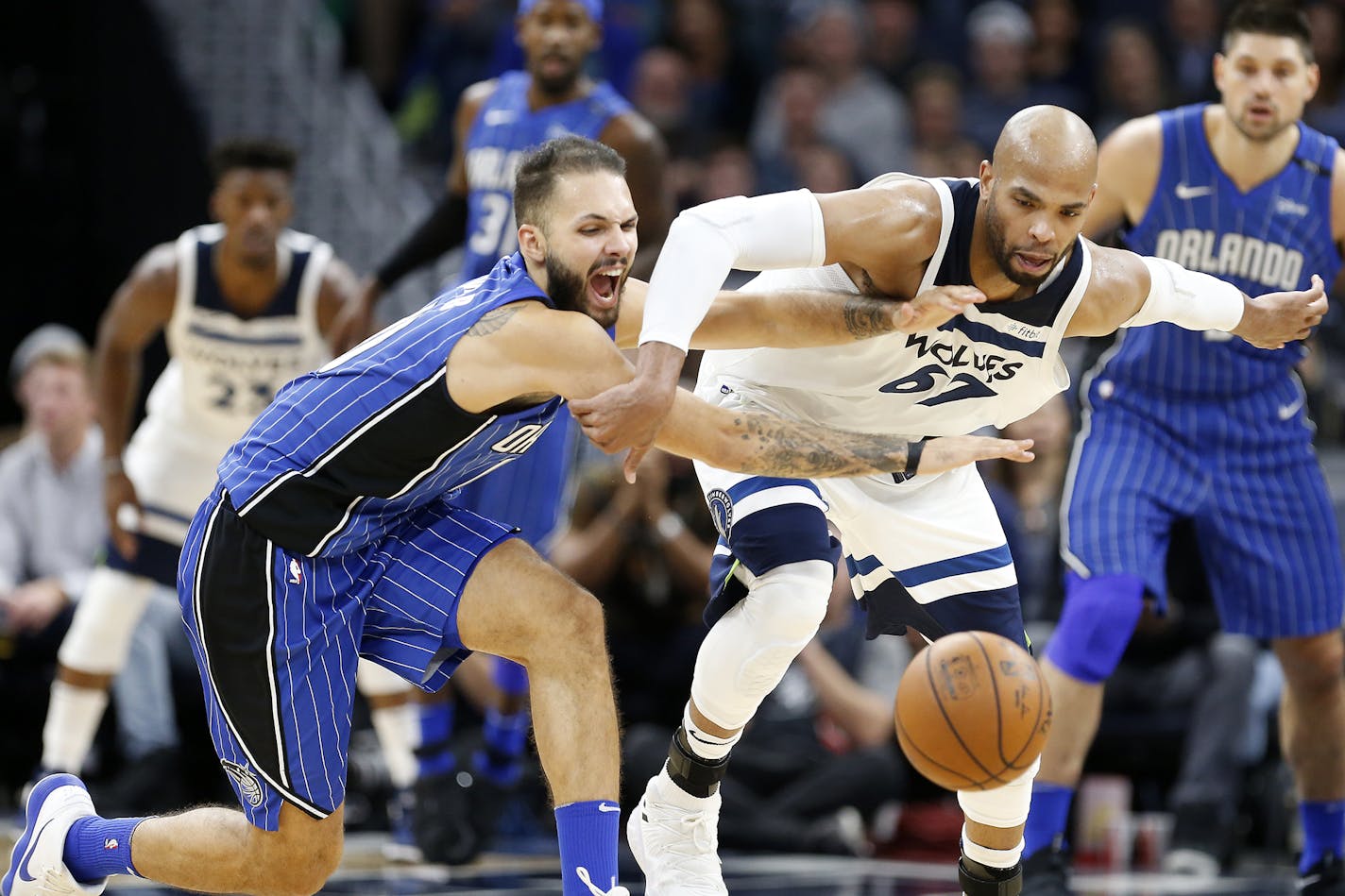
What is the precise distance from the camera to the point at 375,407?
417 centimetres

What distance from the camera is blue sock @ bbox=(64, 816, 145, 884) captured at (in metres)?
4.52

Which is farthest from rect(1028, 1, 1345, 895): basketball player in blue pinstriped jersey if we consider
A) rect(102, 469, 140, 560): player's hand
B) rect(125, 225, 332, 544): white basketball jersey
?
rect(102, 469, 140, 560): player's hand

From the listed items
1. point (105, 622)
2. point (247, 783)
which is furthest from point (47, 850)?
point (105, 622)

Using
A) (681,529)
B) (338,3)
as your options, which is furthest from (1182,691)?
(338,3)

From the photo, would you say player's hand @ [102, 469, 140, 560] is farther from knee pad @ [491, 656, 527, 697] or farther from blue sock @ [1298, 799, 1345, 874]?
blue sock @ [1298, 799, 1345, 874]

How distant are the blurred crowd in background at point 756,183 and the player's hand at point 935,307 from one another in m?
3.20

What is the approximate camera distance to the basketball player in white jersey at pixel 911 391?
4.36 m

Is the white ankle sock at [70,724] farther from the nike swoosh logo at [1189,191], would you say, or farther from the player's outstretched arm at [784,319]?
the nike swoosh logo at [1189,191]

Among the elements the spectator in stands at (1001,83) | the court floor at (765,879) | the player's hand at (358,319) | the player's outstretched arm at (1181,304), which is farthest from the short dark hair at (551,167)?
the spectator in stands at (1001,83)

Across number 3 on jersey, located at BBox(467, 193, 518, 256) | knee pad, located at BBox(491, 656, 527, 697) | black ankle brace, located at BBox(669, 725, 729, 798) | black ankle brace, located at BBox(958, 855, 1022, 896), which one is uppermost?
number 3 on jersey, located at BBox(467, 193, 518, 256)

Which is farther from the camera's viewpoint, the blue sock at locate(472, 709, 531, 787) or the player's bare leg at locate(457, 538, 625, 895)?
the blue sock at locate(472, 709, 531, 787)

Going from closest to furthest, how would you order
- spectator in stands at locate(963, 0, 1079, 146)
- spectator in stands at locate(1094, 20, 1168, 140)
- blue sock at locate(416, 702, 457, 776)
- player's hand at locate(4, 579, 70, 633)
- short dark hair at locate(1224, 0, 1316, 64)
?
short dark hair at locate(1224, 0, 1316, 64) < blue sock at locate(416, 702, 457, 776) < player's hand at locate(4, 579, 70, 633) < spectator in stands at locate(1094, 20, 1168, 140) < spectator in stands at locate(963, 0, 1079, 146)

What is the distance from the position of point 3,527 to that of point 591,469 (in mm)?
2678

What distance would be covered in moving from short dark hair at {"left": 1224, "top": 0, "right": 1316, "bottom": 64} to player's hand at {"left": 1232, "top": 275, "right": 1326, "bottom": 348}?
1.08 metres
